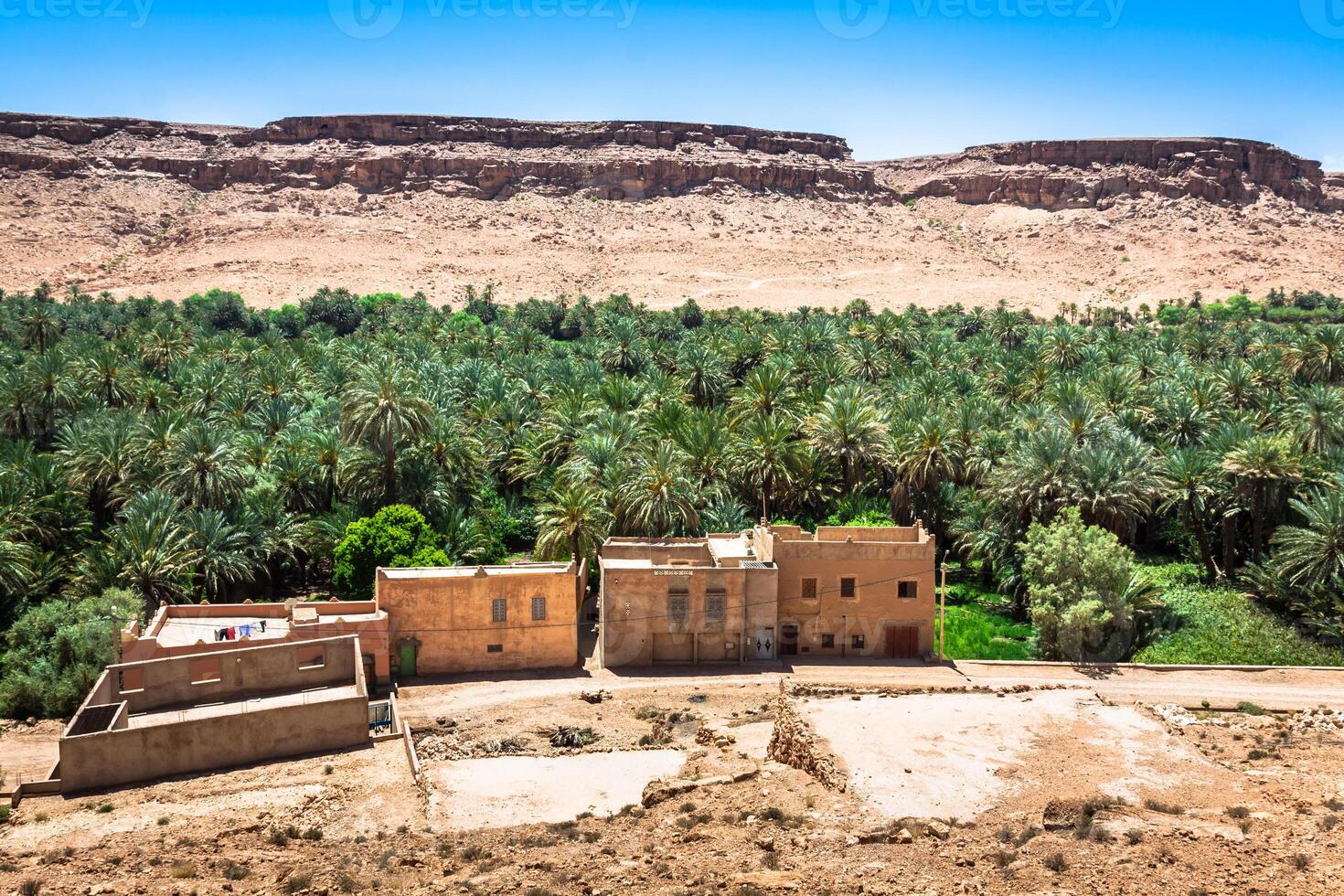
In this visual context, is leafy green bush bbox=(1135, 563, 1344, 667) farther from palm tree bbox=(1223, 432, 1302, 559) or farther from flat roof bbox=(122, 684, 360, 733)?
flat roof bbox=(122, 684, 360, 733)

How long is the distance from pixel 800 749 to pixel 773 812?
339 cm

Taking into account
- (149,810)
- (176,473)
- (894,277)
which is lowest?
(149,810)

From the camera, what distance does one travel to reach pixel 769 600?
34.3 metres

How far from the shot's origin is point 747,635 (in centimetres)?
3450

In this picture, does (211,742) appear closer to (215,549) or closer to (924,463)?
(215,549)

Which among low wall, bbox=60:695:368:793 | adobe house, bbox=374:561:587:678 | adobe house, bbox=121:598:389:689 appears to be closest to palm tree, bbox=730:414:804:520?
adobe house, bbox=374:561:587:678

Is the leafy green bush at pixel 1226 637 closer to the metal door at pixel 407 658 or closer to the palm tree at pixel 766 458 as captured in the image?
the palm tree at pixel 766 458

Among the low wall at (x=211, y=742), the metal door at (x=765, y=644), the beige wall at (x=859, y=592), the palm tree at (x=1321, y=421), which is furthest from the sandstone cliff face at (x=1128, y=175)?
the low wall at (x=211, y=742)

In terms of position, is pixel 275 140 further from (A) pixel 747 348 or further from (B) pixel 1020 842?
(B) pixel 1020 842

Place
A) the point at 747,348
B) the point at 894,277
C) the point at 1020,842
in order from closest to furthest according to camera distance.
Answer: the point at 1020,842
the point at 747,348
the point at 894,277

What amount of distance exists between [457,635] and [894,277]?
106 meters

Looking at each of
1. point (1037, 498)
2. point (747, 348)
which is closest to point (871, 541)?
point (1037, 498)

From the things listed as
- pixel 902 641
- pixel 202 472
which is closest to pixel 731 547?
pixel 902 641

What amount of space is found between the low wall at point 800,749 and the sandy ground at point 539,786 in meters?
2.23
